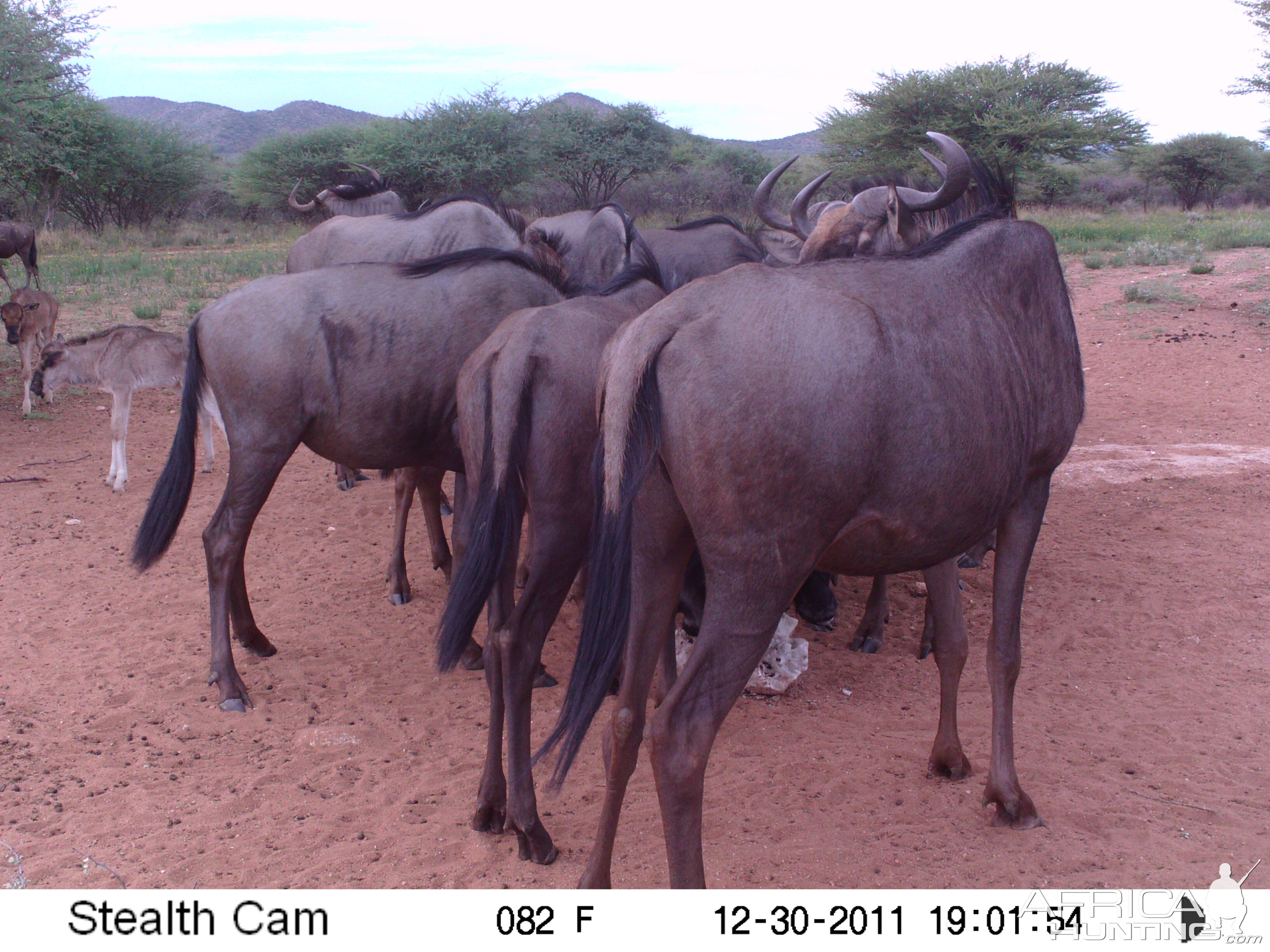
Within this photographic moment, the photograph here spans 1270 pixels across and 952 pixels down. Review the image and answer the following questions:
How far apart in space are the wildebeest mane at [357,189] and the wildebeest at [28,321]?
3.27 metres

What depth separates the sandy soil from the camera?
2965mm

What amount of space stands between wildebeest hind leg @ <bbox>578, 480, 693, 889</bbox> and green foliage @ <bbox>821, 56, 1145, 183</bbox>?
22.2m

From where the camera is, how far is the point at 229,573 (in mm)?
4176

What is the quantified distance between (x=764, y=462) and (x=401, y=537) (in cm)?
342

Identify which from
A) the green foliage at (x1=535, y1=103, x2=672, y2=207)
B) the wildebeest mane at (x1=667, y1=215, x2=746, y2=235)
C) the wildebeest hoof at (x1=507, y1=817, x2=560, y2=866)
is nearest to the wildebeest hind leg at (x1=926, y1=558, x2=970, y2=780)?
the wildebeest hoof at (x1=507, y1=817, x2=560, y2=866)

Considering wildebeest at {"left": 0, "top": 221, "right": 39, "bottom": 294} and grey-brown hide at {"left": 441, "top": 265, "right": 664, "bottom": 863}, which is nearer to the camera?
grey-brown hide at {"left": 441, "top": 265, "right": 664, "bottom": 863}

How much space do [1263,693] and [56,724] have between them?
16.8 ft

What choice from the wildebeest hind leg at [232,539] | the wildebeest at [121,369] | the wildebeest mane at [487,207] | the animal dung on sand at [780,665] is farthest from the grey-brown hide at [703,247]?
the wildebeest at [121,369]

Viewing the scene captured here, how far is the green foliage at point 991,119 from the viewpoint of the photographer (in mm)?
22641

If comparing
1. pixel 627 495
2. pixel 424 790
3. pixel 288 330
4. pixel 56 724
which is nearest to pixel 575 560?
pixel 627 495

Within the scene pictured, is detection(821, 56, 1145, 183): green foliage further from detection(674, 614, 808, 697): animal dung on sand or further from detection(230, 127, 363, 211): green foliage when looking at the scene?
detection(674, 614, 808, 697): animal dung on sand

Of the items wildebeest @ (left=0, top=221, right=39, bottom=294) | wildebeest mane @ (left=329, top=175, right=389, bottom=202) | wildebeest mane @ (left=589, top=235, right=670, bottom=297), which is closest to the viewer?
wildebeest mane @ (left=589, top=235, right=670, bottom=297)
